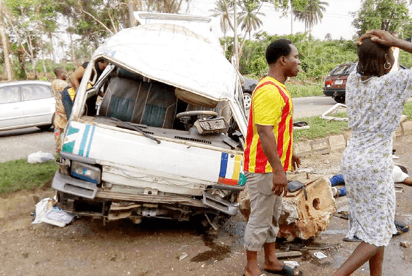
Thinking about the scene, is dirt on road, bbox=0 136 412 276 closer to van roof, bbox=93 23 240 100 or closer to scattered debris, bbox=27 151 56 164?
scattered debris, bbox=27 151 56 164

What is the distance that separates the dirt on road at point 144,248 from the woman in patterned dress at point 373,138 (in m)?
0.81

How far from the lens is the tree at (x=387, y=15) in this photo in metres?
30.0

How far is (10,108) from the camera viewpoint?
955cm

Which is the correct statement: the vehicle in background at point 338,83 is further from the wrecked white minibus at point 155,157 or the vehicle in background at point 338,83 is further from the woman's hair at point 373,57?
the woman's hair at point 373,57

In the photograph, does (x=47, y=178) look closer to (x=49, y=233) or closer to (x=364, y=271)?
(x=49, y=233)

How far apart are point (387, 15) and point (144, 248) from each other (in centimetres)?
3325

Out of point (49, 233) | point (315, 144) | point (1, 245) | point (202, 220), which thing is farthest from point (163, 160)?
point (315, 144)

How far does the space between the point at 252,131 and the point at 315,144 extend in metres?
4.92

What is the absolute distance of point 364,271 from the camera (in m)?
3.16

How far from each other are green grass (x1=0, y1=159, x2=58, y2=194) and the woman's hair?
437 centimetres

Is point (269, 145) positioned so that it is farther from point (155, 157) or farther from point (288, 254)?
point (288, 254)

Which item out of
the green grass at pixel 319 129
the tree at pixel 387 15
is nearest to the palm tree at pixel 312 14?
the tree at pixel 387 15

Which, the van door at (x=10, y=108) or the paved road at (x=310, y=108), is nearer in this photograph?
the van door at (x=10, y=108)

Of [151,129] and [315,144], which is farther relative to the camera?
[315,144]
